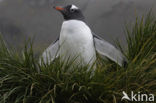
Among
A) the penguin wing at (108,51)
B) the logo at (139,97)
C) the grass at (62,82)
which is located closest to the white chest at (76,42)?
the penguin wing at (108,51)

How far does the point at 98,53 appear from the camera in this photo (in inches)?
182

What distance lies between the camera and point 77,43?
4.27 metres

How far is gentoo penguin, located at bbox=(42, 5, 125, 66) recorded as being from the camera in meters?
4.28

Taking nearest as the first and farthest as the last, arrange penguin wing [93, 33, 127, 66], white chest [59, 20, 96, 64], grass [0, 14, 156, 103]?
grass [0, 14, 156, 103] < white chest [59, 20, 96, 64] < penguin wing [93, 33, 127, 66]

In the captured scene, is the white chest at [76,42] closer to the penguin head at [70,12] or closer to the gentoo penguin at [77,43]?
the gentoo penguin at [77,43]

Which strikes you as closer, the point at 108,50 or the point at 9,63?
the point at 9,63

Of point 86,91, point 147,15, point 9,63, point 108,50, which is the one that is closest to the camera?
point 86,91

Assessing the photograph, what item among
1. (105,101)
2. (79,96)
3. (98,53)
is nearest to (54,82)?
(79,96)

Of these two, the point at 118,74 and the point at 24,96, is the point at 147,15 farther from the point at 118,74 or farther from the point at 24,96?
the point at 24,96

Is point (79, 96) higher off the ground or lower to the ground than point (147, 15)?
lower

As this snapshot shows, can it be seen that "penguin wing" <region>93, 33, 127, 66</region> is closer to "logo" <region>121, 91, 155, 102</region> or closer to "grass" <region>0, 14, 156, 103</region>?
"grass" <region>0, 14, 156, 103</region>

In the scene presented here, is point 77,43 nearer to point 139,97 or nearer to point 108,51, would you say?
point 108,51

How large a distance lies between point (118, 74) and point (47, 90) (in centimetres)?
95

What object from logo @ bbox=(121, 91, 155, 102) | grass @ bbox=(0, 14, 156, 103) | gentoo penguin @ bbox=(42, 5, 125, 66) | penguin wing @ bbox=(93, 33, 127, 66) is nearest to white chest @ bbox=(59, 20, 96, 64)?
gentoo penguin @ bbox=(42, 5, 125, 66)
